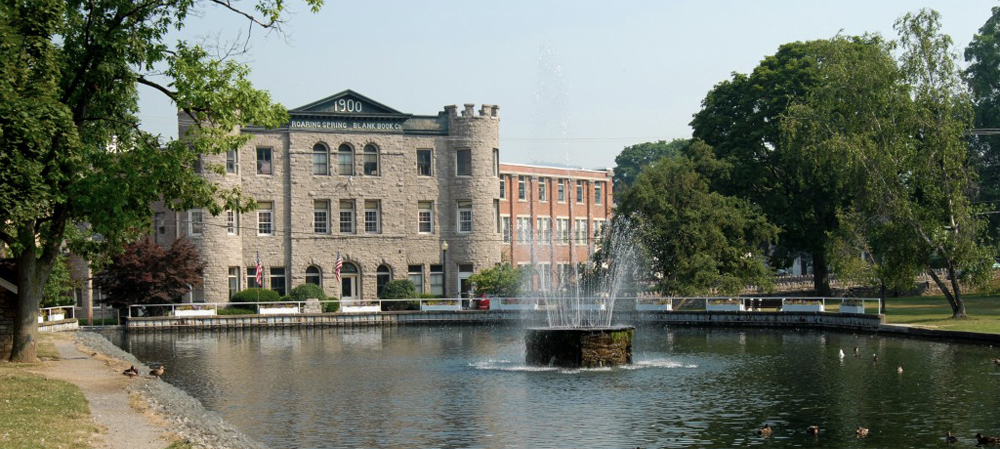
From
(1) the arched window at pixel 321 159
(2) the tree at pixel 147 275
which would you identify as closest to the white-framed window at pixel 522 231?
(1) the arched window at pixel 321 159

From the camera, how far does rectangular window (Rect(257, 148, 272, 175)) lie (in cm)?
6881

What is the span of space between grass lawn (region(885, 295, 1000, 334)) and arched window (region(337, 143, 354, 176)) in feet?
108

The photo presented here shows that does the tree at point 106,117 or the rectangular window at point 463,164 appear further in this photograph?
the rectangular window at point 463,164

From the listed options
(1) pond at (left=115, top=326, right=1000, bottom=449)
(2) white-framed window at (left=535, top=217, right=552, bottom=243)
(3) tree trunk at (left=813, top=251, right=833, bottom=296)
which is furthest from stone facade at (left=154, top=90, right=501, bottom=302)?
(1) pond at (left=115, top=326, right=1000, bottom=449)

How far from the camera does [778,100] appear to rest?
63688 millimetres

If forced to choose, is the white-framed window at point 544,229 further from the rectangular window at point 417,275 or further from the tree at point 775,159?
the tree at point 775,159

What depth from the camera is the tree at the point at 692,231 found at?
187 ft

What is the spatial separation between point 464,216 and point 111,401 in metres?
50.4

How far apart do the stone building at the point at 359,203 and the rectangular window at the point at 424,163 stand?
0.21ft

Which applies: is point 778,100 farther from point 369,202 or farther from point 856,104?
point 369,202

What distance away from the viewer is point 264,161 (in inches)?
2712

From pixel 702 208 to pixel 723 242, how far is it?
6.66 feet

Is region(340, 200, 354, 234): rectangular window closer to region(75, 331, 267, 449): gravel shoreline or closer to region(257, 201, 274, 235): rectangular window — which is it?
region(257, 201, 274, 235): rectangular window

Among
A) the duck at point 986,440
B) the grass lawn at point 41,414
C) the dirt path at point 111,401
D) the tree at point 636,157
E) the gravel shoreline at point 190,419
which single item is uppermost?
the tree at point 636,157
